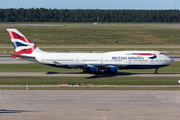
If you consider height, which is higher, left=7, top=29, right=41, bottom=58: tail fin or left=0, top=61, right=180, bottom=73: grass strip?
left=7, top=29, right=41, bottom=58: tail fin

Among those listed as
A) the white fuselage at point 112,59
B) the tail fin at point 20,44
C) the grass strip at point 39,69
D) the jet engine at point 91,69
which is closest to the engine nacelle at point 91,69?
the jet engine at point 91,69

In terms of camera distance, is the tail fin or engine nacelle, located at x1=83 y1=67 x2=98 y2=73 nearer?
engine nacelle, located at x1=83 y1=67 x2=98 y2=73

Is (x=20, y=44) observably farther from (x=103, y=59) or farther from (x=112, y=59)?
(x=112, y=59)

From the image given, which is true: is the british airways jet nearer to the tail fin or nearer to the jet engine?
the tail fin
